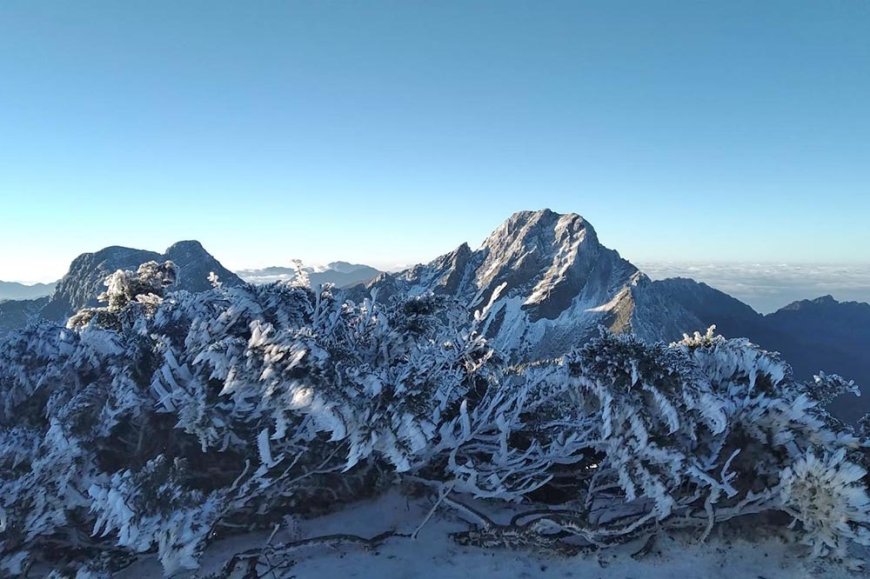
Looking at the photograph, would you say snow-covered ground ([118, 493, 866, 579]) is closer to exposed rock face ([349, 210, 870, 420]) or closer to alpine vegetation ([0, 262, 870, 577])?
alpine vegetation ([0, 262, 870, 577])

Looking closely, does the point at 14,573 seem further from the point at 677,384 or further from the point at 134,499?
the point at 677,384

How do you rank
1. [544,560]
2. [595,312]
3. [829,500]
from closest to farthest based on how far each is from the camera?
[829,500] < [544,560] < [595,312]

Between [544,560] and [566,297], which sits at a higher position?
[544,560]

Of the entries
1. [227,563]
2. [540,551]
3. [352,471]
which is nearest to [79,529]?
[227,563]

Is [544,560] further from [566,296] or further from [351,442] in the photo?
[566,296]

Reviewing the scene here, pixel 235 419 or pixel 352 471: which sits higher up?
pixel 235 419

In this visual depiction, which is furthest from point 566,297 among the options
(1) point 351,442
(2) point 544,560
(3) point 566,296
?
(1) point 351,442
